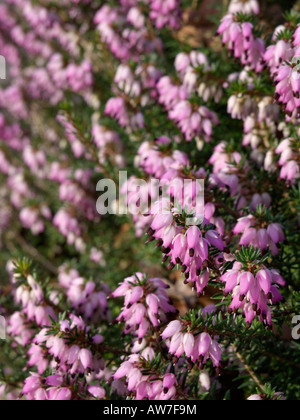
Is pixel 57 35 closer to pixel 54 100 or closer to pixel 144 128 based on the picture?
pixel 54 100

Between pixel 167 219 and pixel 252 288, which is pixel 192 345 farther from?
pixel 167 219

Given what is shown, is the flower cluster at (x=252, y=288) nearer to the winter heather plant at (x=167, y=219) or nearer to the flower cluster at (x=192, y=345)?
the winter heather plant at (x=167, y=219)

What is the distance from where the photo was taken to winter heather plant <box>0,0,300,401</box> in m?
2.47

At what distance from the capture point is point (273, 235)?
2834 millimetres

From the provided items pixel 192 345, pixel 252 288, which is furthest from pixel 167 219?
pixel 192 345

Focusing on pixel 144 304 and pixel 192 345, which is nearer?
pixel 192 345

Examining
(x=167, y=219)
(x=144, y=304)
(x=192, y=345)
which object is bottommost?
(x=192, y=345)

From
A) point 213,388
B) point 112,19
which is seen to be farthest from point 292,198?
point 112,19

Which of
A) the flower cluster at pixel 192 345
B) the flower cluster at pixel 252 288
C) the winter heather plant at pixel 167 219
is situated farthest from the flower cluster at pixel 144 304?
the flower cluster at pixel 252 288

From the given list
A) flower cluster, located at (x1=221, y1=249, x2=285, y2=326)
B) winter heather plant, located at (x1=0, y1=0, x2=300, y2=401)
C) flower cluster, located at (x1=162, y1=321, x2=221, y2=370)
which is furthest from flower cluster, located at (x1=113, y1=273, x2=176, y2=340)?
flower cluster, located at (x1=221, y1=249, x2=285, y2=326)

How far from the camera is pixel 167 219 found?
2.32 metres

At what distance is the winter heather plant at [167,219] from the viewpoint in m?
2.47

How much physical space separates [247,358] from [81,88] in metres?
4.47

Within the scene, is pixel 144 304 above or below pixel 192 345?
above
